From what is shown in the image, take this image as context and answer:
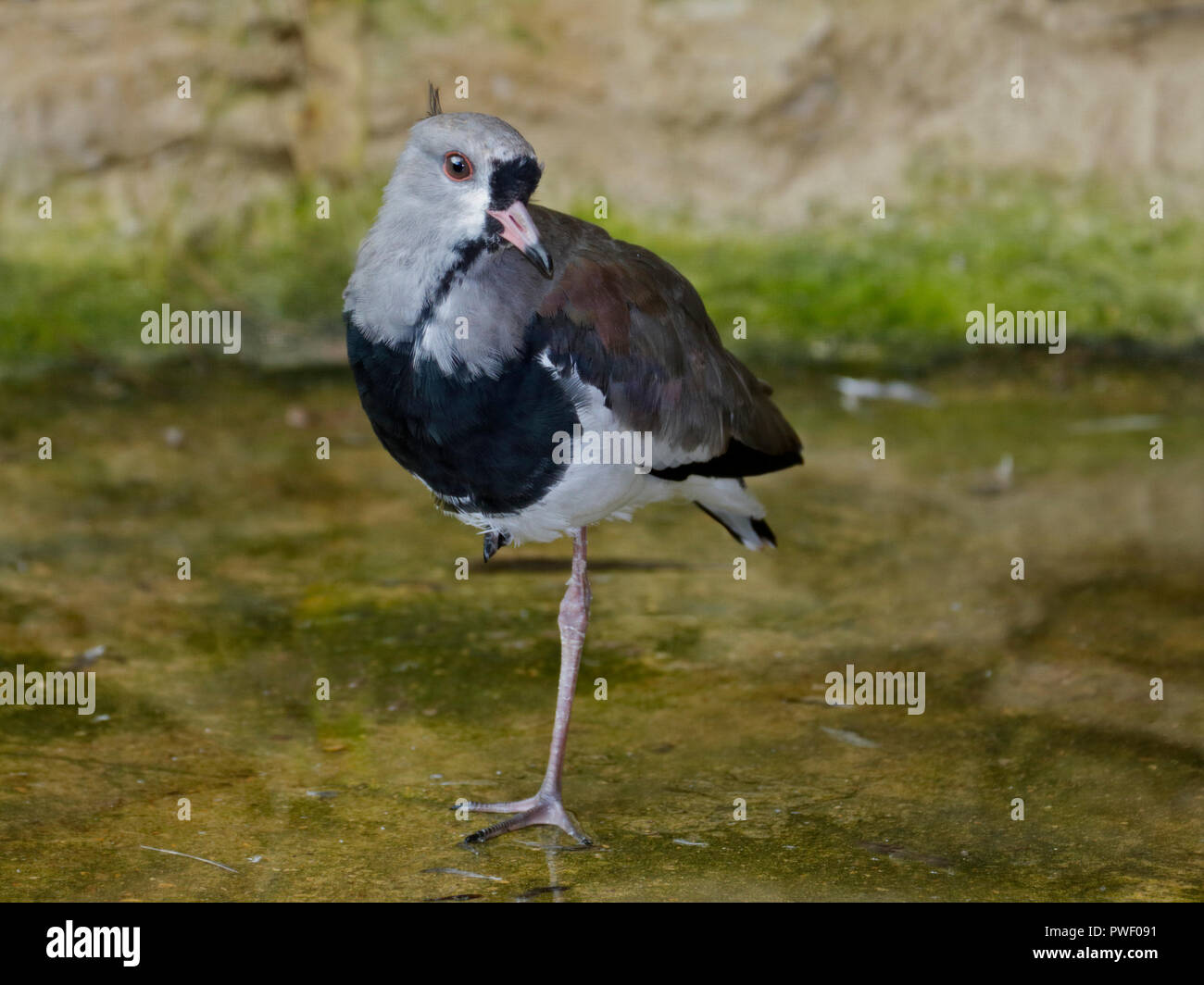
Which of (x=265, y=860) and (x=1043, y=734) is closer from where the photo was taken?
(x=265, y=860)

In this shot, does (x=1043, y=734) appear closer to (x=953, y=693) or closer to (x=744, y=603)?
(x=953, y=693)

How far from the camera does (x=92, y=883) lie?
145 inches

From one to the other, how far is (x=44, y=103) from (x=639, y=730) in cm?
568

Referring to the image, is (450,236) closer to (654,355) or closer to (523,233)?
(523,233)

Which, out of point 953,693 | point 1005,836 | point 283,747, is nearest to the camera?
point 1005,836

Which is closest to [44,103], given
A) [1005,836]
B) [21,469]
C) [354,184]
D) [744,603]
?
[354,184]

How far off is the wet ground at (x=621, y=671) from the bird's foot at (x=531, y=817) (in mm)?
34

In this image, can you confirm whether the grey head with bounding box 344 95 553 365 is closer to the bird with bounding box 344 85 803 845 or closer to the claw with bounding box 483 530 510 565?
the bird with bounding box 344 85 803 845

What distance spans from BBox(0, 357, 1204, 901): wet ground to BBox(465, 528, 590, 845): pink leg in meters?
0.04

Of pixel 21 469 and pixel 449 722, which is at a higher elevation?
pixel 21 469

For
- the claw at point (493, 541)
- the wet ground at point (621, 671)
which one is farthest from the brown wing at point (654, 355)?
the wet ground at point (621, 671)

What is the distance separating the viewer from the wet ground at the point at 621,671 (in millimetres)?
3865

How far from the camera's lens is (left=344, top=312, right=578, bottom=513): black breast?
3.83 m

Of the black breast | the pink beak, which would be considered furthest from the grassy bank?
the pink beak
